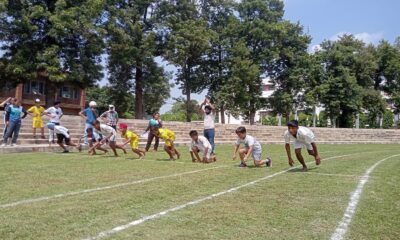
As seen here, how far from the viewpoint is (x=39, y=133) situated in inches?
745

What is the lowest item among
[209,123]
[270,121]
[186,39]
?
[209,123]

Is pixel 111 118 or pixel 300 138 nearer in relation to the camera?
pixel 300 138

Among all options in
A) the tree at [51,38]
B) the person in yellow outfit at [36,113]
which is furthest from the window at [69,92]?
the person in yellow outfit at [36,113]

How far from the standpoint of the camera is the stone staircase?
17478 millimetres

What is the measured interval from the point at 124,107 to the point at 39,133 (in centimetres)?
2343

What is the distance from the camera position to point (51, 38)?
107 feet

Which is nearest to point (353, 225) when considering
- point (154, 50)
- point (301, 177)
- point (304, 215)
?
point (304, 215)

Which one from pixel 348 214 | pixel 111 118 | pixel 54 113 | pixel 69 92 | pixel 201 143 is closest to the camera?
pixel 348 214

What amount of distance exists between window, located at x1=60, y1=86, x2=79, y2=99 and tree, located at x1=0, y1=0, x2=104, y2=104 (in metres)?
26.7

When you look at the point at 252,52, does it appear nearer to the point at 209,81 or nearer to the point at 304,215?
the point at 209,81

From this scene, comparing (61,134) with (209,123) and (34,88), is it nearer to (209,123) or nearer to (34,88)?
(209,123)

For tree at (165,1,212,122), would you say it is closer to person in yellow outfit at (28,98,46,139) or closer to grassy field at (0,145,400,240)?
person in yellow outfit at (28,98,46,139)

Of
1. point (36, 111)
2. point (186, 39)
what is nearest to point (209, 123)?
point (36, 111)

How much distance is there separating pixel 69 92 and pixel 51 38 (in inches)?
1165
